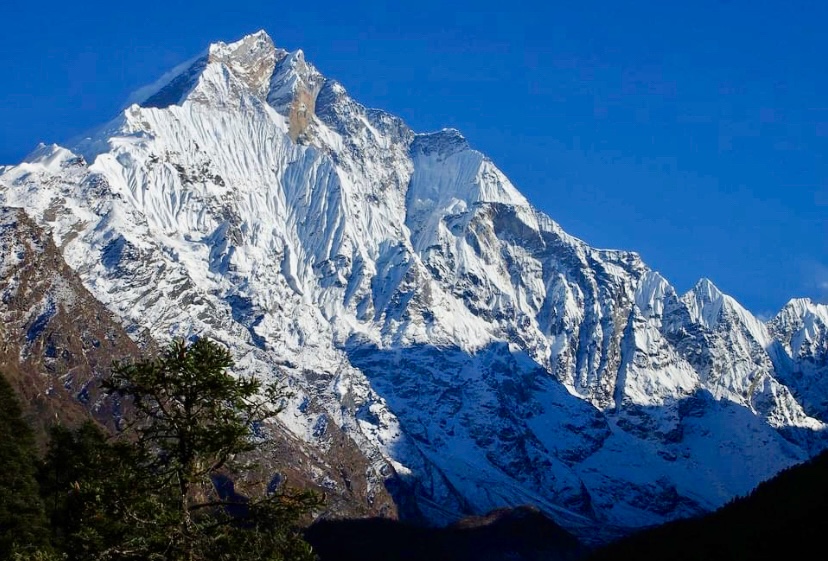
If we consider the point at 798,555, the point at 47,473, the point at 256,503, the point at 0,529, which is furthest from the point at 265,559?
the point at 798,555

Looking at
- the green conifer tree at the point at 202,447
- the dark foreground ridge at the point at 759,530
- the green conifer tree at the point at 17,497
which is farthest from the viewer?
the dark foreground ridge at the point at 759,530

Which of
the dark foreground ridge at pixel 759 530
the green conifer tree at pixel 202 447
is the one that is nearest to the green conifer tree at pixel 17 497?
the green conifer tree at pixel 202 447

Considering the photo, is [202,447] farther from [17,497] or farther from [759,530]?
[759,530]

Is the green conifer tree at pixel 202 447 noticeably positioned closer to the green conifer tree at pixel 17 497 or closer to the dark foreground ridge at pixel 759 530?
the green conifer tree at pixel 17 497

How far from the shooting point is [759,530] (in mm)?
125062

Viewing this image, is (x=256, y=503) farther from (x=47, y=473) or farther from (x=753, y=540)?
(x=753, y=540)

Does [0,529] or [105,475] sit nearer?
[105,475]

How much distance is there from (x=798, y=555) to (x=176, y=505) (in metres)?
89.0

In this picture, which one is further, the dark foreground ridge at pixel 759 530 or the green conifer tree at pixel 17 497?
the dark foreground ridge at pixel 759 530

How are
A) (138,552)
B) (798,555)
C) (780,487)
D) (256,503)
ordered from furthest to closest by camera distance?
(780,487), (798,555), (256,503), (138,552)

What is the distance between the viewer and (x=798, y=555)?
4296 inches

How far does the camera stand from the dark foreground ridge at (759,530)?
114375mm

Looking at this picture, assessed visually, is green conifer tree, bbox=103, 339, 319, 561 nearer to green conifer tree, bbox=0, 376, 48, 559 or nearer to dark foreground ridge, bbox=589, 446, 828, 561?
green conifer tree, bbox=0, 376, 48, 559

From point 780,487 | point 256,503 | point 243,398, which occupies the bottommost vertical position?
point 256,503
